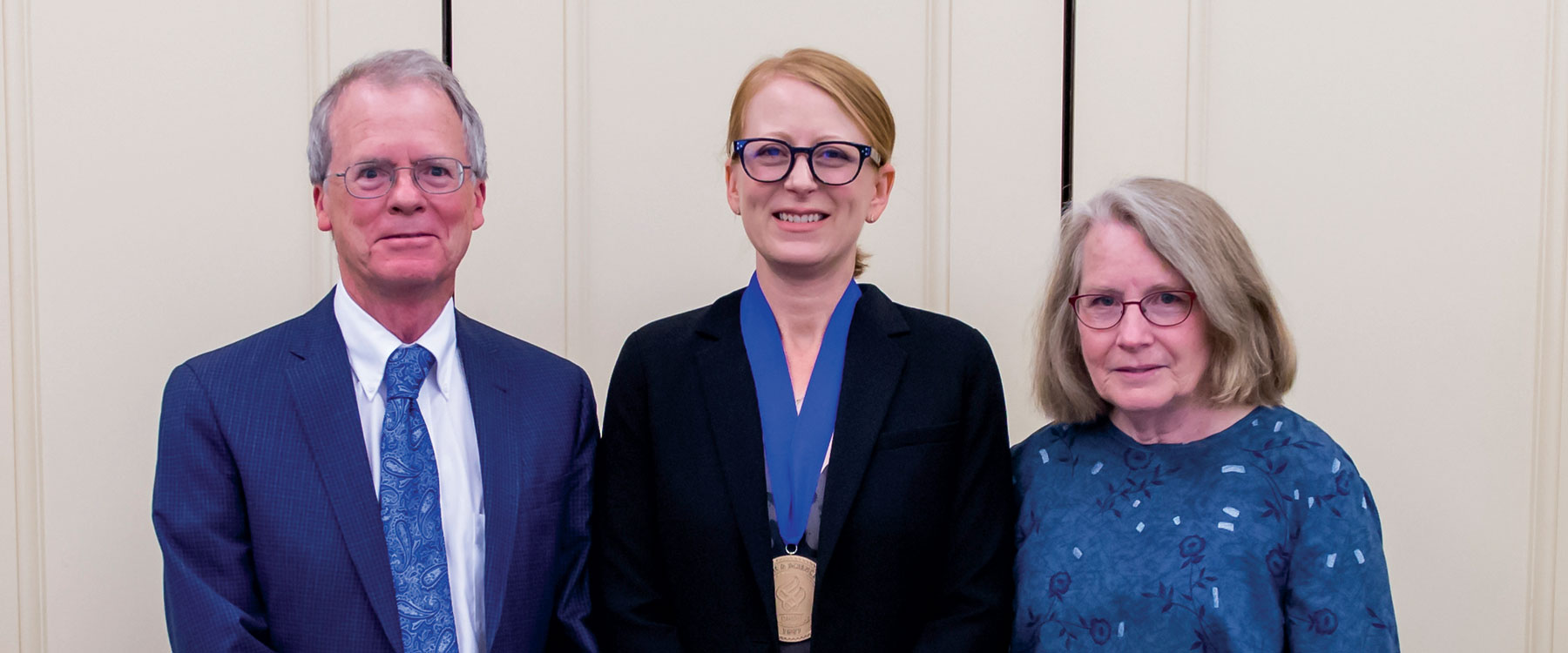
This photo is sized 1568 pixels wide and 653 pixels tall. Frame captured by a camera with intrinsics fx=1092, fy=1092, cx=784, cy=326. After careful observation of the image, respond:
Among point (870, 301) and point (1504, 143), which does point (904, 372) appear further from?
point (1504, 143)

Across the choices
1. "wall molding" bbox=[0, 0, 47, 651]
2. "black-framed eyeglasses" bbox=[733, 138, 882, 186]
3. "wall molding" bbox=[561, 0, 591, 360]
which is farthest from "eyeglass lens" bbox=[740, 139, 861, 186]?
"wall molding" bbox=[0, 0, 47, 651]

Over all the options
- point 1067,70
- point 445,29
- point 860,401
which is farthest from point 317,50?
point 1067,70

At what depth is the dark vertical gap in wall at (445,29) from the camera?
2145 mm

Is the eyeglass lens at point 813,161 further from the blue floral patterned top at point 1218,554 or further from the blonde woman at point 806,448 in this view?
the blue floral patterned top at point 1218,554

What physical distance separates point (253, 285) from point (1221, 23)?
1983 mm

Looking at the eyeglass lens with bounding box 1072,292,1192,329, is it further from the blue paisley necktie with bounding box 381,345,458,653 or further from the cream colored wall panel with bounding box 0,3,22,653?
the cream colored wall panel with bounding box 0,3,22,653

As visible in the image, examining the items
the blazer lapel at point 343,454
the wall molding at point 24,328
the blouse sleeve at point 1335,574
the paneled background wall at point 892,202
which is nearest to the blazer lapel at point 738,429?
the blazer lapel at point 343,454

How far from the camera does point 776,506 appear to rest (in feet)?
5.07

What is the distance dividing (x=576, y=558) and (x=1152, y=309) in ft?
2.99

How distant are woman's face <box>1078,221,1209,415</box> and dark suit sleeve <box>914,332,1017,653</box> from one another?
0.18 meters

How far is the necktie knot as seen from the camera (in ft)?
5.05

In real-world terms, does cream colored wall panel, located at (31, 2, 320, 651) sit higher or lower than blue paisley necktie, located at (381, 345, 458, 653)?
higher

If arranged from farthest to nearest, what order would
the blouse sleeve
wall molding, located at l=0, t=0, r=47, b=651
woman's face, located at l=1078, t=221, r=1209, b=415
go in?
wall molding, located at l=0, t=0, r=47, b=651, woman's face, located at l=1078, t=221, r=1209, b=415, the blouse sleeve

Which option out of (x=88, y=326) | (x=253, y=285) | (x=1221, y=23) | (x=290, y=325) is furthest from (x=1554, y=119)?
(x=88, y=326)
